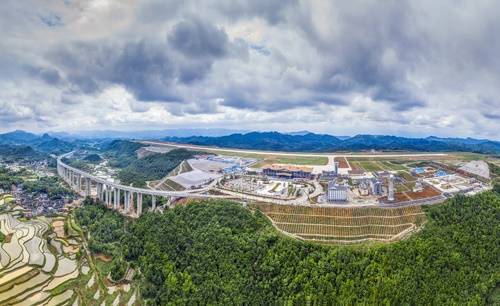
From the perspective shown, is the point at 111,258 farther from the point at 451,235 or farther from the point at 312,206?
the point at 451,235

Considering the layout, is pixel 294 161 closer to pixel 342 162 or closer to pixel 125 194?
pixel 342 162

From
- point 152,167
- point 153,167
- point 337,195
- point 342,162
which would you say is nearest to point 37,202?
point 153,167

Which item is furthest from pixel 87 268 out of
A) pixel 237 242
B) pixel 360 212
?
pixel 360 212

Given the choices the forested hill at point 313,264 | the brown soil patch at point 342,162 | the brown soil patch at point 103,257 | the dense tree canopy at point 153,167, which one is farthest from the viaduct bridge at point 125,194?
the brown soil patch at point 342,162

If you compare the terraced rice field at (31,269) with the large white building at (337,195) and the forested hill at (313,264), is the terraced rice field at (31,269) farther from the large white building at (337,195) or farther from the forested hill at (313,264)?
the large white building at (337,195)

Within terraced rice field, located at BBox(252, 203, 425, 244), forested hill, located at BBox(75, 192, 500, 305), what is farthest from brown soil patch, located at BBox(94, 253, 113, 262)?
terraced rice field, located at BBox(252, 203, 425, 244)

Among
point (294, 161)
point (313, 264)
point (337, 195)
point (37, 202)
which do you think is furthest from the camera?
point (294, 161)

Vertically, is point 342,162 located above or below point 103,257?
above
